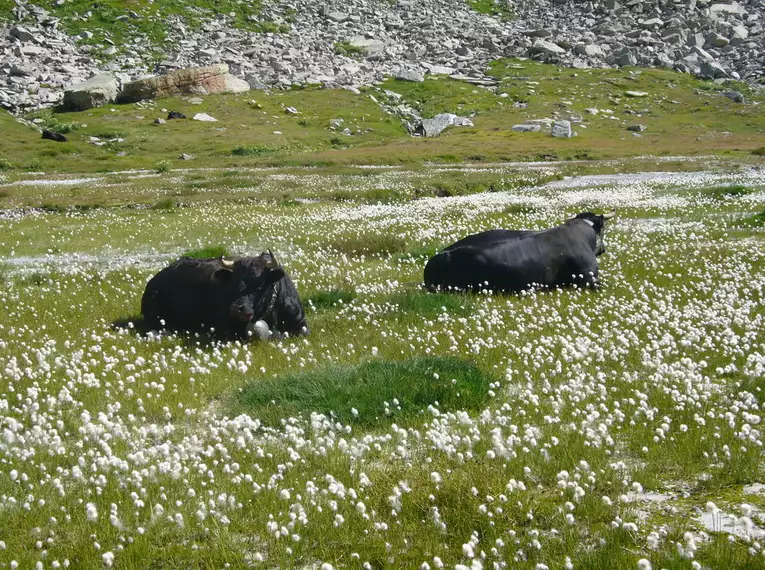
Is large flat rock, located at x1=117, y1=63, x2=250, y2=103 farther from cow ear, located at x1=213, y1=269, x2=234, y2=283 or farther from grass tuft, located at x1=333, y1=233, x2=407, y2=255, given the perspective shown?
cow ear, located at x1=213, y1=269, x2=234, y2=283

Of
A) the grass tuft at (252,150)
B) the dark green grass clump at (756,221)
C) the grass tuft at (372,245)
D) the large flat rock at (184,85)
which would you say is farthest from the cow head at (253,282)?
the large flat rock at (184,85)

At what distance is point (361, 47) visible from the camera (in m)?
179

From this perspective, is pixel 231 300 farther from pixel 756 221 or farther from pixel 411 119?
pixel 411 119

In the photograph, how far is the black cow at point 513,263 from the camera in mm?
16062

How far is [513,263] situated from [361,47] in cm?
17331

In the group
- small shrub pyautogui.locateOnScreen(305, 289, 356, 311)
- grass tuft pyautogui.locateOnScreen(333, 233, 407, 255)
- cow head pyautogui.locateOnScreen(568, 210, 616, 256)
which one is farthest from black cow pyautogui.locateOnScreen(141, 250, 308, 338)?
cow head pyautogui.locateOnScreen(568, 210, 616, 256)

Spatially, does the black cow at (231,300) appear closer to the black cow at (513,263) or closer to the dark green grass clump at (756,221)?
the black cow at (513,263)

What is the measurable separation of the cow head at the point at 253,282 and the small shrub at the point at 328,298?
6.30 feet

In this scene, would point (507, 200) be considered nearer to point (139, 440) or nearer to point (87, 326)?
point (87, 326)

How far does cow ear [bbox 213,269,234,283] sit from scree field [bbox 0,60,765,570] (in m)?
1.28

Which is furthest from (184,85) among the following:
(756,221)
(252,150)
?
(756,221)

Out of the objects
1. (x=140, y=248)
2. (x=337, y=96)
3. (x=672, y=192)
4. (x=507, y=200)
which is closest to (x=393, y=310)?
(x=140, y=248)

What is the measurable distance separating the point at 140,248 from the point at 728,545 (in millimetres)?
22503

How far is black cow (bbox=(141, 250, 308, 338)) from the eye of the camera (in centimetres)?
1312
